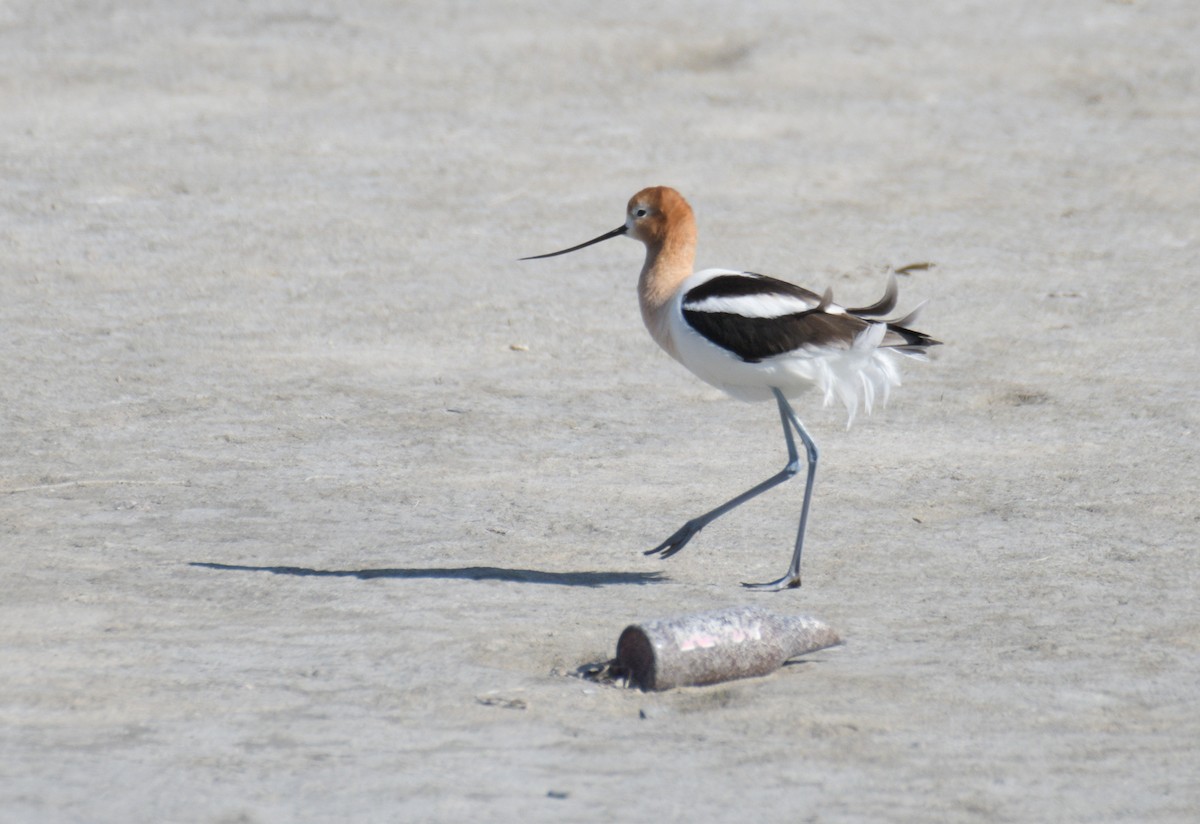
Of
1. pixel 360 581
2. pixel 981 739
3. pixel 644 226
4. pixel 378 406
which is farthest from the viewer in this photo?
pixel 378 406

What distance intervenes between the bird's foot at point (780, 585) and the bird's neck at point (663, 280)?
→ 0.88 m

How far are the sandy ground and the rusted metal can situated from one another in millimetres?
65

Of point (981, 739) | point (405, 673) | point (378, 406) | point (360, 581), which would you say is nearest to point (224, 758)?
point (405, 673)

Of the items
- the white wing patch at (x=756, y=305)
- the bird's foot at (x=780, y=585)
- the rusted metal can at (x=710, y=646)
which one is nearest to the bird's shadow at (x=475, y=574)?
the bird's foot at (x=780, y=585)

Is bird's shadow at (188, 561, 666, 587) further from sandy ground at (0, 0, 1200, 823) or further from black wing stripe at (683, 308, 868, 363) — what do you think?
black wing stripe at (683, 308, 868, 363)

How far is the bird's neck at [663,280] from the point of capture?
576cm

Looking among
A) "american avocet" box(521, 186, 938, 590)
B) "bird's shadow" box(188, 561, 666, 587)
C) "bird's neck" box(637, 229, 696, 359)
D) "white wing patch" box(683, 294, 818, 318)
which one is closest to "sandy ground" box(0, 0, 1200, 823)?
"bird's shadow" box(188, 561, 666, 587)

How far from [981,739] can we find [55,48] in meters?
9.27

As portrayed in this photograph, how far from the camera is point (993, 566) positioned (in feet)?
17.9

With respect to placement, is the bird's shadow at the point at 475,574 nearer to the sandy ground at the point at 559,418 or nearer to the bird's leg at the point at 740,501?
the sandy ground at the point at 559,418

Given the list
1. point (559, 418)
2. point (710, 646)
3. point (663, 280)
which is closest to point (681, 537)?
point (663, 280)

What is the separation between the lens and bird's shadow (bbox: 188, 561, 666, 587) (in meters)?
5.25

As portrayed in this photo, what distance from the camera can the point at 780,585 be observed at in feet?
17.3

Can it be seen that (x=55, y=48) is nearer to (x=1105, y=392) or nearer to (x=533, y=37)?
(x=533, y=37)
